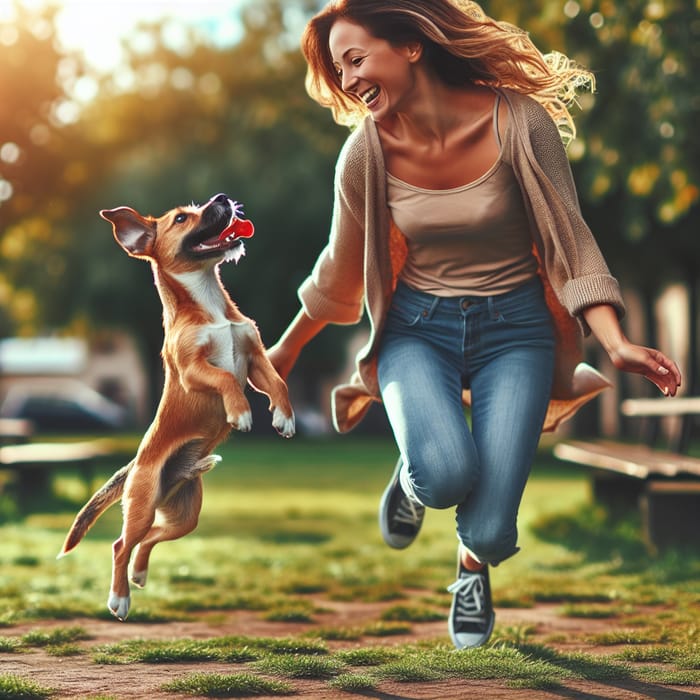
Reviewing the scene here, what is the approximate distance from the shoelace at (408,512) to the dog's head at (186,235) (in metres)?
1.86

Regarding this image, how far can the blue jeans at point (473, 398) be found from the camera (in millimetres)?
4645

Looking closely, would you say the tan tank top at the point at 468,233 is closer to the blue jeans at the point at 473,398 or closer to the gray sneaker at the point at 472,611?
the blue jeans at the point at 473,398

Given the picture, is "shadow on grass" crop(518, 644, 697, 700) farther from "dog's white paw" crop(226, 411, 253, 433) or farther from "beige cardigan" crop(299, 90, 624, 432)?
"dog's white paw" crop(226, 411, 253, 433)

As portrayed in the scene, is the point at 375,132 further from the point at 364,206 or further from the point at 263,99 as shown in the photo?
the point at 263,99

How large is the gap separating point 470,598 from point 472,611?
58 millimetres

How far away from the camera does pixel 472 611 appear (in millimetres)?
5098

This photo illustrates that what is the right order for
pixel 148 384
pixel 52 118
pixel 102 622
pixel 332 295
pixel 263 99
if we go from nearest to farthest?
pixel 332 295, pixel 102 622, pixel 52 118, pixel 263 99, pixel 148 384

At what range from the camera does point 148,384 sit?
1503 inches

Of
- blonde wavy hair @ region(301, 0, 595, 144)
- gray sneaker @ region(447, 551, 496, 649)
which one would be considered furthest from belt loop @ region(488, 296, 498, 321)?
gray sneaker @ region(447, 551, 496, 649)

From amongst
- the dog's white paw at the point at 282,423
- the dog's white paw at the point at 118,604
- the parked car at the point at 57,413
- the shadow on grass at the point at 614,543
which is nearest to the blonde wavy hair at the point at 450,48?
the dog's white paw at the point at 282,423

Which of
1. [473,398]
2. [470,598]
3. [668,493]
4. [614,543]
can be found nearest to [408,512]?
[470,598]

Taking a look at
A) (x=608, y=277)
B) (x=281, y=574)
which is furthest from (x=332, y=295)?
(x=281, y=574)

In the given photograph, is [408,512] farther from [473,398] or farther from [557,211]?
[557,211]

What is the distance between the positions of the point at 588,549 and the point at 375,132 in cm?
541
